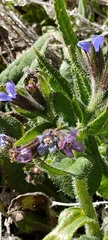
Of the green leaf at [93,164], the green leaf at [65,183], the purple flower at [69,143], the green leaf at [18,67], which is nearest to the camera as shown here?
the purple flower at [69,143]

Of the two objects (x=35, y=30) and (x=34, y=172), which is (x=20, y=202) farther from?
(x=35, y=30)

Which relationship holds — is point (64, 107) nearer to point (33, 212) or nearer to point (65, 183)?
point (65, 183)

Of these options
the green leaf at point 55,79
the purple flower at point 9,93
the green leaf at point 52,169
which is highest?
the purple flower at point 9,93

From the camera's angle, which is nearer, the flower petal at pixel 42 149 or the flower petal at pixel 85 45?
the flower petal at pixel 42 149

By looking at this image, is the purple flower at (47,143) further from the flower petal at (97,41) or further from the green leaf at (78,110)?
the flower petal at (97,41)

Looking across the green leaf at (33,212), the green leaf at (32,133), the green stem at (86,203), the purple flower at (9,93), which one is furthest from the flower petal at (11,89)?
the green leaf at (33,212)

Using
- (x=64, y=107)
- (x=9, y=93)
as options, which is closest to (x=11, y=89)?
(x=9, y=93)

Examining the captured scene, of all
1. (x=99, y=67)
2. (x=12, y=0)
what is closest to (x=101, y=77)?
(x=99, y=67)
